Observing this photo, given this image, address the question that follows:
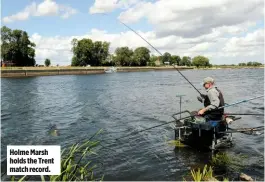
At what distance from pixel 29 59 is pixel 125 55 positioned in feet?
194

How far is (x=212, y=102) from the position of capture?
10430 mm

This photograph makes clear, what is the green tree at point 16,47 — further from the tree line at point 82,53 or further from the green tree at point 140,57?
the green tree at point 140,57

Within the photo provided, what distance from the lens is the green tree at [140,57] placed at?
541 feet

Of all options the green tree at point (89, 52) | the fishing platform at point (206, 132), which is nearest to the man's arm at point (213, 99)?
the fishing platform at point (206, 132)

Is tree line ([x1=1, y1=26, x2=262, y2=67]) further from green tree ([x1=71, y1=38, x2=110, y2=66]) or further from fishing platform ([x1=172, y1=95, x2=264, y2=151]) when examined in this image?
fishing platform ([x1=172, y1=95, x2=264, y2=151])

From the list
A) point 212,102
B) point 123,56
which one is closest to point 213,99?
point 212,102

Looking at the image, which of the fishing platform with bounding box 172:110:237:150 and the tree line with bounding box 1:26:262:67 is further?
the tree line with bounding box 1:26:262:67

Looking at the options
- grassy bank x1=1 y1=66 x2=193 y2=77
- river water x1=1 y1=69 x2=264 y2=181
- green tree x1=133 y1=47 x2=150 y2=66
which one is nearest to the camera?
river water x1=1 y1=69 x2=264 y2=181

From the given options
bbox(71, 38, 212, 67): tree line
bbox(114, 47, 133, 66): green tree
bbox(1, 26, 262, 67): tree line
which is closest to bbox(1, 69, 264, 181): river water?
bbox(1, 26, 262, 67): tree line

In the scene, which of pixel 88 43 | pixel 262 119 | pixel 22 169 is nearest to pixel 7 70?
pixel 88 43

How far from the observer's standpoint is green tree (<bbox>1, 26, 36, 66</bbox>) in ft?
342

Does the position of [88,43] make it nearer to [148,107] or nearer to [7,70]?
[7,70]

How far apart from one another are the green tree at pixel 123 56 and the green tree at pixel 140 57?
113 inches

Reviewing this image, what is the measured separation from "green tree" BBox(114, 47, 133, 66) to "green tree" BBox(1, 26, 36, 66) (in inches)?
2148
